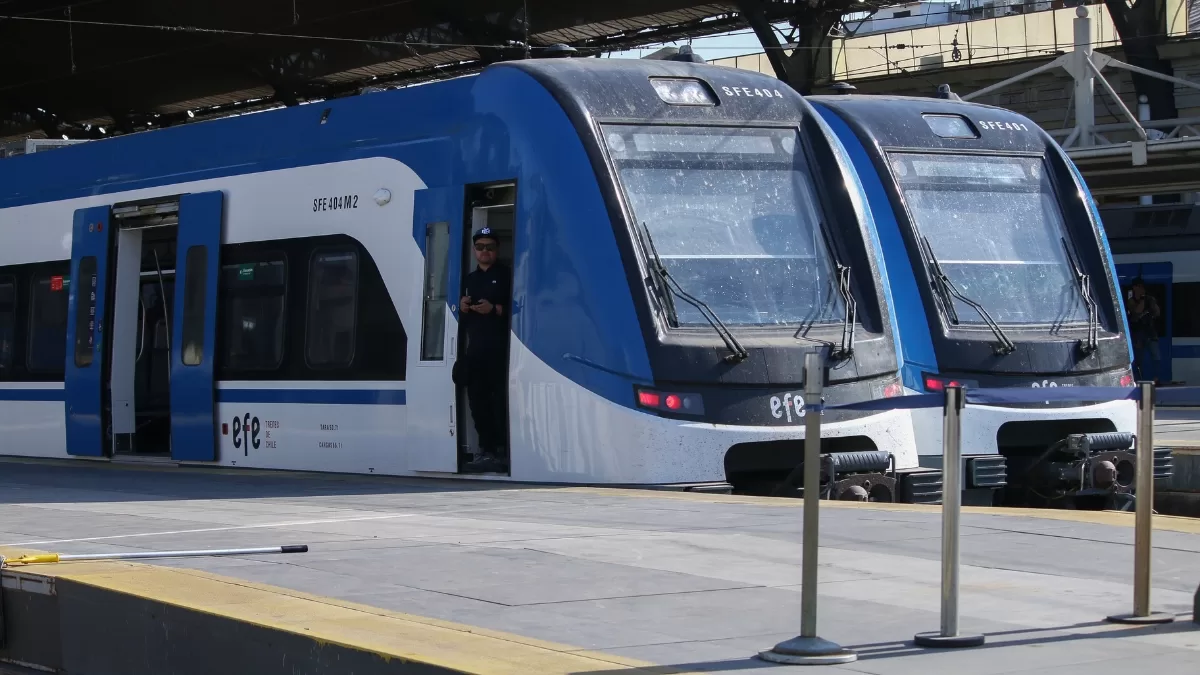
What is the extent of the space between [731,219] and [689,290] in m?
0.68

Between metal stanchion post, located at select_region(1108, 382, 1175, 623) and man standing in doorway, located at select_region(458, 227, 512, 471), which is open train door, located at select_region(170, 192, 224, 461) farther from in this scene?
metal stanchion post, located at select_region(1108, 382, 1175, 623)

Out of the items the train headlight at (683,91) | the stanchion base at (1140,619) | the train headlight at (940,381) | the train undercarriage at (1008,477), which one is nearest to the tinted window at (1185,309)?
the train undercarriage at (1008,477)

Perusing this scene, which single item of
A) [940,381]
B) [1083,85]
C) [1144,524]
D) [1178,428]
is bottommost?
[1144,524]

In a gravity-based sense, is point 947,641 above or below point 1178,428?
below

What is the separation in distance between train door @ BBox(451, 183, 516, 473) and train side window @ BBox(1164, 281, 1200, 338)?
1980 centimetres

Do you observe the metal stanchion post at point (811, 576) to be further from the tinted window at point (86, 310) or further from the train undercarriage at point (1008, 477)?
the tinted window at point (86, 310)

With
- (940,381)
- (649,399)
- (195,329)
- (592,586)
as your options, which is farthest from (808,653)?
(195,329)

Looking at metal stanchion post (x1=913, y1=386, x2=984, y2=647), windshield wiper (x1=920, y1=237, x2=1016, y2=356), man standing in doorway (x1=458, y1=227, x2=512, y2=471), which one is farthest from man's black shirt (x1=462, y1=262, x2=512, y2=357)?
metal stanchion post (x1=913, y1=386, x2=984, y2=647)

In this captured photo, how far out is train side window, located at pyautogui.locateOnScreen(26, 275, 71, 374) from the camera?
618 inches

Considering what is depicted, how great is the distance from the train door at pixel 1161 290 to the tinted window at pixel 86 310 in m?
18.5

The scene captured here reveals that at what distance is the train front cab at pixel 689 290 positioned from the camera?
1030 centimetres

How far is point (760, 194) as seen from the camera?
1117 cm

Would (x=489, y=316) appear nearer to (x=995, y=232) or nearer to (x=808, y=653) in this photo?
(x=995, y=232)

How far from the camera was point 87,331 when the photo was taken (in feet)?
49.6
